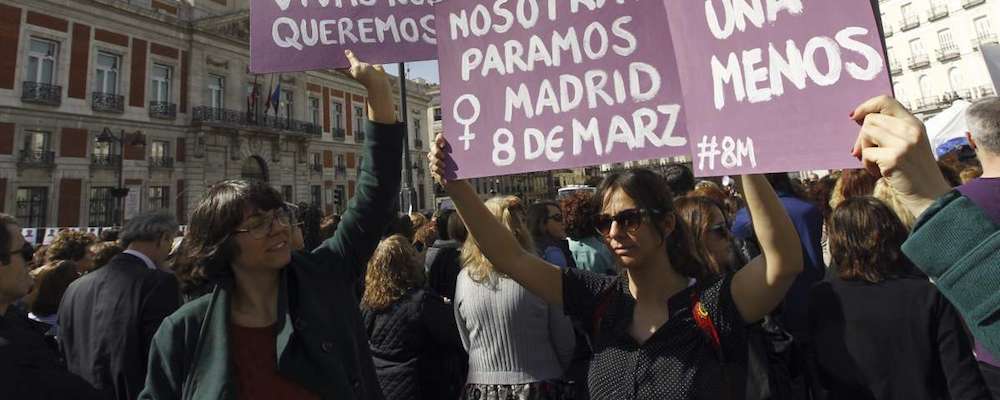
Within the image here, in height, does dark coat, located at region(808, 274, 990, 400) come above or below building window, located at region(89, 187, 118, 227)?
below

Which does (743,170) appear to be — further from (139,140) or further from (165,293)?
(139,140)

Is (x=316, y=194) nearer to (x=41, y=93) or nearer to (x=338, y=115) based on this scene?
(x=338, y=115)

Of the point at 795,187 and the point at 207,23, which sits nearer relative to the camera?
the point at 795,187

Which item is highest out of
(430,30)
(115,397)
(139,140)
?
(139,140)

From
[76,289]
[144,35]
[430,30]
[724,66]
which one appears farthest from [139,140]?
[724,66]

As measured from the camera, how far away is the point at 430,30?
2.49m

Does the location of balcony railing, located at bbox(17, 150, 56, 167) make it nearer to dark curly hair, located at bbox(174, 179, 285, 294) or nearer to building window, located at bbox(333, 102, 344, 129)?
building window, located at bbox(333, 102, 344, 129)

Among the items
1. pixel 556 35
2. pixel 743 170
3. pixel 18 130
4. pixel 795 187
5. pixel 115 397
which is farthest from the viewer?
pixel 18 130

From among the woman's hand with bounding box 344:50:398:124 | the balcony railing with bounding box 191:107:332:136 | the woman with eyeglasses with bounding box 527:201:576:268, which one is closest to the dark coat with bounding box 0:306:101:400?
the woman's hand with bounding box 344:50:398:124

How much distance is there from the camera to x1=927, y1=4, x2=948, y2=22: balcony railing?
30312mm

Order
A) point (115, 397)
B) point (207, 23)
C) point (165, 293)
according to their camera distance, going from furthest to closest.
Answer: point (207, 23) < point (165, 293) < point (115, 397)

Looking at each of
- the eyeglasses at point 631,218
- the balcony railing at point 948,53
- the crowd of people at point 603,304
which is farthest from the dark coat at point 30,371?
the balcony railing at point 948,53

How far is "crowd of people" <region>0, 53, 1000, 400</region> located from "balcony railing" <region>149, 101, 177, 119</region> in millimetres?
25801

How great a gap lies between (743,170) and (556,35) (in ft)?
3.00
